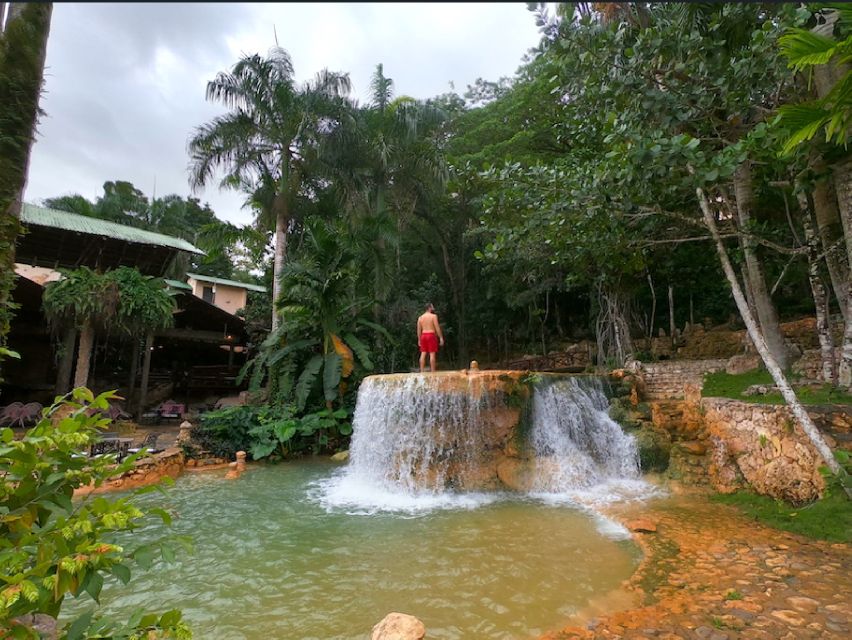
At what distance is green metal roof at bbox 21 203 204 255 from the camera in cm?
1310

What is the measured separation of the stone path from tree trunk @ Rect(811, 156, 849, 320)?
4.22 m

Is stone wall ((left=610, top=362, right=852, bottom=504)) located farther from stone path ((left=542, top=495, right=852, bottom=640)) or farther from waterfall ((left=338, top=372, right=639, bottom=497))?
stone path ((left=542, top=495, right=852, bottom=640))

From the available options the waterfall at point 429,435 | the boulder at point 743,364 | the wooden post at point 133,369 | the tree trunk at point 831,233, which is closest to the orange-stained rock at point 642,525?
the waterfall at point 429,435

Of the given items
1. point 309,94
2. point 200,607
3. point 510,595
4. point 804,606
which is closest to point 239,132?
point 309,94

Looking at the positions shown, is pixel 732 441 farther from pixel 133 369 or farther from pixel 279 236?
pixel 133 369

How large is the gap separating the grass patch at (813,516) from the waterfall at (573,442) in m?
2.46

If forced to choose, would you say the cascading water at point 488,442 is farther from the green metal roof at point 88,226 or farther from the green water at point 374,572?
the green metal roof at point 88,226

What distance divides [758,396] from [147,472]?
1162cm

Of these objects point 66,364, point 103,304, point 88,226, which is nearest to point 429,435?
point 103,304

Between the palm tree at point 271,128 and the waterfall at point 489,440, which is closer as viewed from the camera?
the waterfall at point 489,440

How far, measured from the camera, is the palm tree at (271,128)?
1343 centimetres

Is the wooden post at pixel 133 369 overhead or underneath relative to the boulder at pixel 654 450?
overhead

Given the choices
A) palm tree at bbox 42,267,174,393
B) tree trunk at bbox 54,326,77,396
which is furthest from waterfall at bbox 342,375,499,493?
tree trunk at bbox 54,326,77,396

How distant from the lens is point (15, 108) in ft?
8.71
